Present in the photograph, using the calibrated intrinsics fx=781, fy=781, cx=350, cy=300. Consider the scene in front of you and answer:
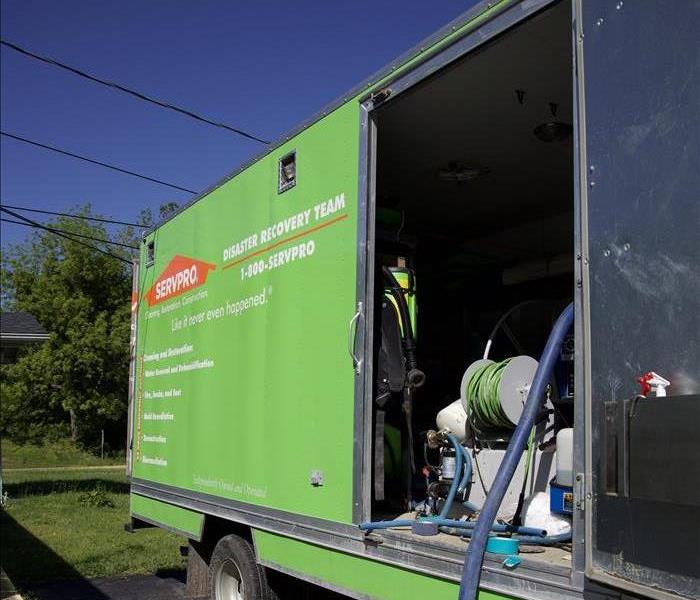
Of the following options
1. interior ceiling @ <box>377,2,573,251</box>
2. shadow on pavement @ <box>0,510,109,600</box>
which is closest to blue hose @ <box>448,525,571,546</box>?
interior ceiling @ <box>377,2,573,251</box>

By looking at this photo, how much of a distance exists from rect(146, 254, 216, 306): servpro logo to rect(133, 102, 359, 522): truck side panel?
17mm

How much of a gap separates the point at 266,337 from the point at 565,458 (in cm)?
209

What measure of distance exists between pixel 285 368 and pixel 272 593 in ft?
4.57

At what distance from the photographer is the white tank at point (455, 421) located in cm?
444

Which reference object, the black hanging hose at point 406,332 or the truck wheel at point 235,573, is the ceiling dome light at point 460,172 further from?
the truck wheel at point 235,573

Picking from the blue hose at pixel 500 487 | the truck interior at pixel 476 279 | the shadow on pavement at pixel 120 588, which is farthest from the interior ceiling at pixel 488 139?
the shadow on pavement at pixel 120 588

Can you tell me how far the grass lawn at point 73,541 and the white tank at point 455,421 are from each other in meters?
5.33

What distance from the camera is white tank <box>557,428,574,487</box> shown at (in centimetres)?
314

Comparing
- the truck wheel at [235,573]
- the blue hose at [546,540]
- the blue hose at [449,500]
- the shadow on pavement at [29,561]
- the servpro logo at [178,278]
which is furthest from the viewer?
the shadow on pavement at [29,561]

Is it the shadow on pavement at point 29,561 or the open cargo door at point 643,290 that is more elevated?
the open cargo door at point 643,290

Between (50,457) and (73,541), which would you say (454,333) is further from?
(50,457)

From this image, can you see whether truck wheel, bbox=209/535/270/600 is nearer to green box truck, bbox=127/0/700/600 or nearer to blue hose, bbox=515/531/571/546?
green box truck, bbox=127/0/700/600

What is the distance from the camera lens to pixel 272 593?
15.4 ft

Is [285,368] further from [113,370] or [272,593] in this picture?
[113,370]
